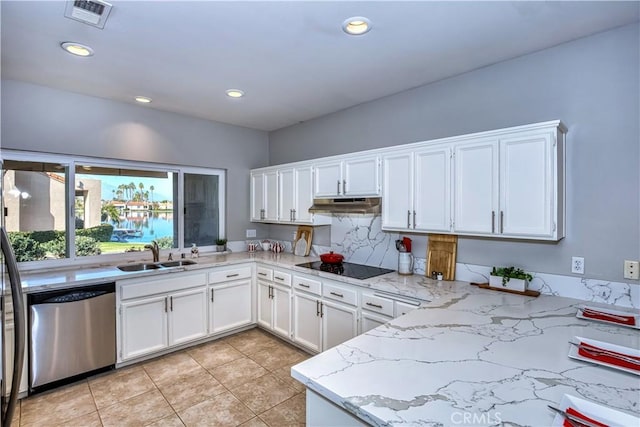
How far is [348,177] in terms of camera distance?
3266 mm

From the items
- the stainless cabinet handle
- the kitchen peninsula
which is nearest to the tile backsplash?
the kitchen peninsula

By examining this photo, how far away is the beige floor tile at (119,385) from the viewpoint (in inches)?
102

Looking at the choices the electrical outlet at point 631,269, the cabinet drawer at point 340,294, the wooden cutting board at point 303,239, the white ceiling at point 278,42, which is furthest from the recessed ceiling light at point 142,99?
the electrical outlet at point 631,269

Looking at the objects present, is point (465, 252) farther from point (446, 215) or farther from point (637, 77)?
point (637, 77)

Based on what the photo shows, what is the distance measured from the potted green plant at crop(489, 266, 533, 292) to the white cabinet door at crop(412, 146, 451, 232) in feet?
1.61

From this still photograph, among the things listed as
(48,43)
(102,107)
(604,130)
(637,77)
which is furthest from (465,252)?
(102,107)

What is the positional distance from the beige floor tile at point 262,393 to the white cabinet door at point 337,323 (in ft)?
1.87

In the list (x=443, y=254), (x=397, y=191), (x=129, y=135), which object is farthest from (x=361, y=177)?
(x=129, y=135)

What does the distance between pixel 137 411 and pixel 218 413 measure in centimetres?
61

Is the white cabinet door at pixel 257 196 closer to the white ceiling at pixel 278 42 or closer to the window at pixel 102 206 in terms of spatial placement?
the window at pixel 102 206

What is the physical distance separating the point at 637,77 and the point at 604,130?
13.4 inches

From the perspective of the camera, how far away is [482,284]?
2588 millimetres

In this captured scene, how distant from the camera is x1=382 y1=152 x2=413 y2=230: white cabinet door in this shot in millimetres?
2797

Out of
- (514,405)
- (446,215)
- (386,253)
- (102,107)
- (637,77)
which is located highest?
(102,107)
